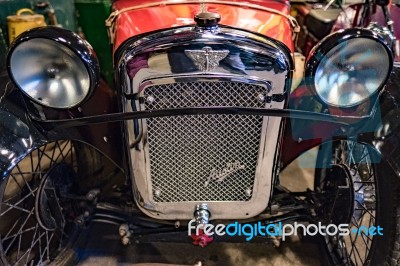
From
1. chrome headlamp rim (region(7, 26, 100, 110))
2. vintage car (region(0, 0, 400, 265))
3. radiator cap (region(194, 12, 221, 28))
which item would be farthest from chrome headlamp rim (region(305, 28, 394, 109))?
chrome headlamp rim (region(7, 26, 100, 110))

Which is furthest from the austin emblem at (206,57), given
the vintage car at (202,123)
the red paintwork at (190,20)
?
the red paintwork at (190,20)

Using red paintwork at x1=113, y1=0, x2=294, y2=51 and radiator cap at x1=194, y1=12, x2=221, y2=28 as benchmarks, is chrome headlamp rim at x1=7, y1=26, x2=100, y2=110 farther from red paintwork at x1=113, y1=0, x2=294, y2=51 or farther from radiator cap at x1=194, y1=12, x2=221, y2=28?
radiator cap at x1=194, y1=12, x2=221, y2=28

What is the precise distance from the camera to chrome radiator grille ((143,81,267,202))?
1.41 m

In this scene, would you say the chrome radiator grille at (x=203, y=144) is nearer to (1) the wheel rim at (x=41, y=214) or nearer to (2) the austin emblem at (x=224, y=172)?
(2) the austin emblem at (x=224, y=172)

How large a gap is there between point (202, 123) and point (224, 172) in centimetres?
24

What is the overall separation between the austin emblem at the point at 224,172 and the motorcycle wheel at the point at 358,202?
43cm

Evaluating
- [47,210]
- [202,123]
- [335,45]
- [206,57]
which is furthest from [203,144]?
[47,210]

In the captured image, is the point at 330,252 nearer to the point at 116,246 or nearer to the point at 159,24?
the point at 116,246

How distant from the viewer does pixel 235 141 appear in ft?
5.06

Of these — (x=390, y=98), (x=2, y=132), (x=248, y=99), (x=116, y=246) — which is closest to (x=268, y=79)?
(x=248, y=99)

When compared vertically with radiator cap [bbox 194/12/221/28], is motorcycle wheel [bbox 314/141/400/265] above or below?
below

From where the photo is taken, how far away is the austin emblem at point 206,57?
4.33 ft

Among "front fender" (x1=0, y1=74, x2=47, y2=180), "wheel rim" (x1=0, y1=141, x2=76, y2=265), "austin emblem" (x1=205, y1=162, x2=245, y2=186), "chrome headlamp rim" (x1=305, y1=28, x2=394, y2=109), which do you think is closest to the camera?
"chrome headlamp rim" (x1=305, y1=28, x2=394, y2=109)

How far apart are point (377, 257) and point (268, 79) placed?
74cm
